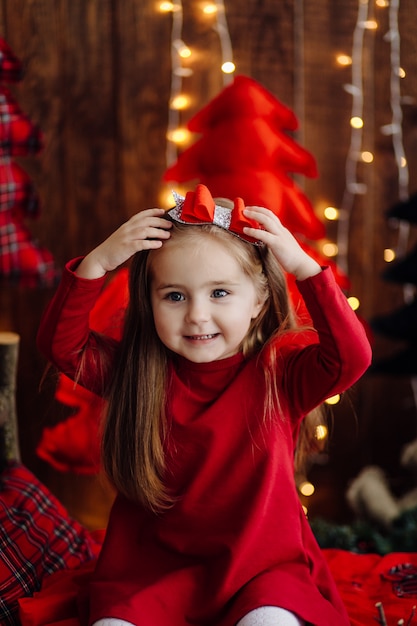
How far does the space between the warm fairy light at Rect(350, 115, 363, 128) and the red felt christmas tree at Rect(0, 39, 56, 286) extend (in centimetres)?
83

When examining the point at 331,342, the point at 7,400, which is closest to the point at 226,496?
the point at 331,342

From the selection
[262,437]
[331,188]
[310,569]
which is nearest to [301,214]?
[331,188]

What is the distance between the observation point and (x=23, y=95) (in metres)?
2.07

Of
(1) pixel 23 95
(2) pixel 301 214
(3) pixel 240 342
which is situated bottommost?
(3) pixel 240 342

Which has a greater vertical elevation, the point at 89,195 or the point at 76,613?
the point at 89,195

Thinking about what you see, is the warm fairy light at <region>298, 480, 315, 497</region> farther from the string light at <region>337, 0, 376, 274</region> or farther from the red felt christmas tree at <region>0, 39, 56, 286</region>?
the red felt christmas tree at <region>0, 39, 56, 286</region>

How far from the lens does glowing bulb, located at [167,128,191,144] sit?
6.87ft

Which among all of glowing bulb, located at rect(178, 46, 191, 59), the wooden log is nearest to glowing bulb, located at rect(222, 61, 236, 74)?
glowing bulb, located at rect(178, 46, 191, 59)

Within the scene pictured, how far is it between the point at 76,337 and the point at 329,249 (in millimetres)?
1061

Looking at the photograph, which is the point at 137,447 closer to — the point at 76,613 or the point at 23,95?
the point at 76,613

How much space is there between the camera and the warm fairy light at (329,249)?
7.12 feet

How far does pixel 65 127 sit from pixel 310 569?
1350 mm

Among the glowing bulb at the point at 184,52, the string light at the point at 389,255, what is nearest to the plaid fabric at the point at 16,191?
the glowing bulb at the point at 184,52

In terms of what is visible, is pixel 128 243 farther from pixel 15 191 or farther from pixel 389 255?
pixel 389 255
